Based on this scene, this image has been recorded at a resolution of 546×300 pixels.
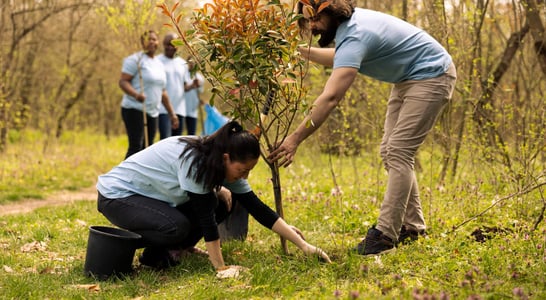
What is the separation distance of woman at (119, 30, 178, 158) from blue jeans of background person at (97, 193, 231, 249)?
370 cm

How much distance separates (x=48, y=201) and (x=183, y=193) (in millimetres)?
4134

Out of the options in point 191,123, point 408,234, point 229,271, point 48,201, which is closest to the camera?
point 229,271

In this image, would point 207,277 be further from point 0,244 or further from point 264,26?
point 0,244

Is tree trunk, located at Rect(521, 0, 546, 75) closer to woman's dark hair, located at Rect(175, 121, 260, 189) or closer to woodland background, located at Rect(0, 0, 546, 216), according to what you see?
woodland background, located at Rect(0, 0, 546, 216)

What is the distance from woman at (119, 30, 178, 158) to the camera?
7.62 m

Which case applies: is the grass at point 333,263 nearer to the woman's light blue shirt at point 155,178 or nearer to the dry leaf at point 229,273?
the dry leaf at point 229,273

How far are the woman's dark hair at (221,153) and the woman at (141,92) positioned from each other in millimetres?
4127

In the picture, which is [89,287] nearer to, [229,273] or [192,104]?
[229,273]

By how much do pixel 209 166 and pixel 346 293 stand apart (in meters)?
1.13

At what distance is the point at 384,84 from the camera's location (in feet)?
25.0

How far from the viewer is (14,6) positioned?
10.7 m

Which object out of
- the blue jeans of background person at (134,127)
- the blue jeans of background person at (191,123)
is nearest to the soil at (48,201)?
the blue jeans of background person at (134,127)

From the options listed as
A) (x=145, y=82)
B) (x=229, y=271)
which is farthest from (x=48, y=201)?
(x=229, y=271)

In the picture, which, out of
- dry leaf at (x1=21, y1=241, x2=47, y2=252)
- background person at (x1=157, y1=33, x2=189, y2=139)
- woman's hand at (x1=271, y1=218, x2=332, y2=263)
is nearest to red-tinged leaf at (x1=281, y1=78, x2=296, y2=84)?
woman's hand at (x1=271, y1=218, x2=332, y2=263)
